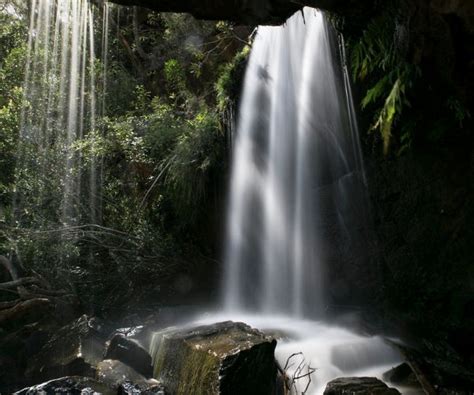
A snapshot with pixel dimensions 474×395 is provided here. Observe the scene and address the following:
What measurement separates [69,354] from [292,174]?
15.6 ft

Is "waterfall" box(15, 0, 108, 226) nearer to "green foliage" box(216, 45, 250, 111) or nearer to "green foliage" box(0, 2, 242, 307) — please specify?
→ "green foliage" box(0, 2, 242, 307)

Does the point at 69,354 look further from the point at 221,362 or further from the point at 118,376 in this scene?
the point at 221,362

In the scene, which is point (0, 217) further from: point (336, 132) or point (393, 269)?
point (393, 269)

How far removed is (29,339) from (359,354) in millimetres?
5107

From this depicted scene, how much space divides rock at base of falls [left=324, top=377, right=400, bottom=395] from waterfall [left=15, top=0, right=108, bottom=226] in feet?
21.5

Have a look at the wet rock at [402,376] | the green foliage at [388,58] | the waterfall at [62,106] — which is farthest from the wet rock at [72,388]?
the waterfall at [62,106]

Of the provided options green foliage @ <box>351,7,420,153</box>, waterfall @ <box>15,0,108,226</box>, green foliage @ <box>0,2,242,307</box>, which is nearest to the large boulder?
green foliage @ <box>0,2,242,307</box>

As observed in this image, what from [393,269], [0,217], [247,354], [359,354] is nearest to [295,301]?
[393,269]

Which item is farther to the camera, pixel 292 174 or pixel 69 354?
pixel 292 174

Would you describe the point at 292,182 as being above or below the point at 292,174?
below

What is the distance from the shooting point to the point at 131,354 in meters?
5.55

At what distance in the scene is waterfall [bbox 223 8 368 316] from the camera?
292 inches

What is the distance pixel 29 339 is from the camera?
698cm

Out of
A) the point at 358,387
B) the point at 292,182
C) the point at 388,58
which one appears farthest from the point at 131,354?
the point at 388,58
